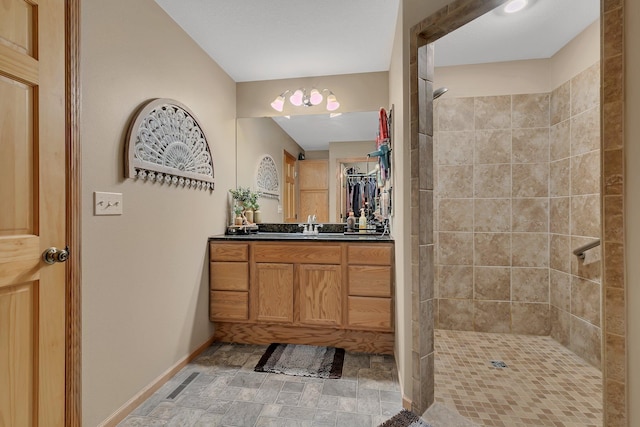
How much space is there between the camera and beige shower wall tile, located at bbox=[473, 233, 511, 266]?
2.60 m

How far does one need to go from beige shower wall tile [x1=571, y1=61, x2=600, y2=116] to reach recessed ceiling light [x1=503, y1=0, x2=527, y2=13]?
65 cm

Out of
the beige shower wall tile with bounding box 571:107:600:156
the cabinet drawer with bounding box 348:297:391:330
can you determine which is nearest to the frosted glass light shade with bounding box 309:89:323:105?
the cabinet drawer with bounding box 348:297:391:330

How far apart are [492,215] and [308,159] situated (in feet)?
5.75

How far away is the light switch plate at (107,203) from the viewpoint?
1.44 m

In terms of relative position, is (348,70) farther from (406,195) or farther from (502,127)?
(406,195)

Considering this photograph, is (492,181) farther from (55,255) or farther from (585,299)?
(55,255)

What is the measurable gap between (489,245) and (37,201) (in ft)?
9.74

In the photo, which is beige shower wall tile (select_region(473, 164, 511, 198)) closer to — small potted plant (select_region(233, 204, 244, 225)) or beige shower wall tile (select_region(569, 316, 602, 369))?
beige shower wall tile (select_region(569, 316, 602, 369))

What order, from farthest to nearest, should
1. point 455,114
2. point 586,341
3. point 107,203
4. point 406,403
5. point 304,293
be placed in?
Result: 1. point 455,114
2. point 304,293
3. point 586,341
4. point 406,403
5. point 107,203

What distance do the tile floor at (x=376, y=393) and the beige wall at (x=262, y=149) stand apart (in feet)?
4.43

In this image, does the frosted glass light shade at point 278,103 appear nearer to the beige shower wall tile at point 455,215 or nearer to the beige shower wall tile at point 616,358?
the beige shower wall tile at point 455,215

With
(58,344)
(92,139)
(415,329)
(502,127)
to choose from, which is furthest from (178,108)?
(502,127)

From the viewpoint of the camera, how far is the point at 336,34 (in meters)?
2.16

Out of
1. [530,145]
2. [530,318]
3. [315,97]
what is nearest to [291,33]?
[315,97]
